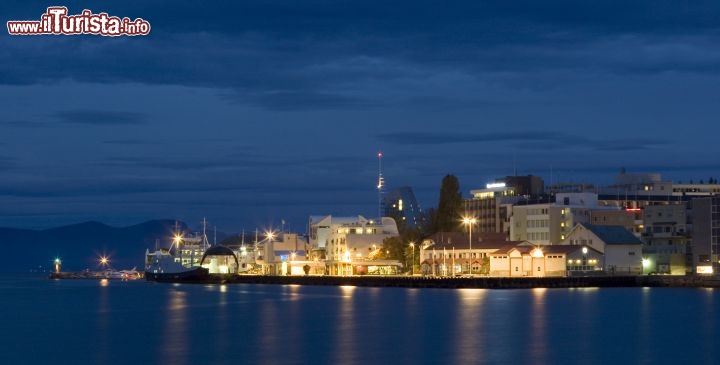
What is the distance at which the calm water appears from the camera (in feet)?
202

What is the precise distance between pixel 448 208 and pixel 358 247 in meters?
17.1

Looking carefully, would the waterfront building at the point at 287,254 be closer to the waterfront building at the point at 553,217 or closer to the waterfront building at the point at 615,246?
the waterfront building at the point at 553,217

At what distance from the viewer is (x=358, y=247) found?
556 feet

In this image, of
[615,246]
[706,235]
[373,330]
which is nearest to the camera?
[373,330]

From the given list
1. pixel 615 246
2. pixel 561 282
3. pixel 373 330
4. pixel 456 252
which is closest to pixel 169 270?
pixel 456 252

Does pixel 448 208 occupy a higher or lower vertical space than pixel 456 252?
higher

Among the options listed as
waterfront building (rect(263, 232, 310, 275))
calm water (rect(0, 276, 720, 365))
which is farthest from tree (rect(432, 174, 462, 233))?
calm water (rect(0, 276, 720, 365))

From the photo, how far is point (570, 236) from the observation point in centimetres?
14675

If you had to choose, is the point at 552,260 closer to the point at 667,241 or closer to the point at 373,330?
the point at 667,241

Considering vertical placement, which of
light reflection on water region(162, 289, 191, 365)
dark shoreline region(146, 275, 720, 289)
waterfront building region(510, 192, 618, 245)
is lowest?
light reflection on water region(162, 289, 191, 365)

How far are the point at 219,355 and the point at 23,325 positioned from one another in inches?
1073

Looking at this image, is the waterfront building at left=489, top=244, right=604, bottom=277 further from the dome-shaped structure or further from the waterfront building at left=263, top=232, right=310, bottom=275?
the dome-shaped structure

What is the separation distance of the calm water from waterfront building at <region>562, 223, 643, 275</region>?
23960mm

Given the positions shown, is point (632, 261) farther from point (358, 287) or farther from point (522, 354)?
point (522, 354)
